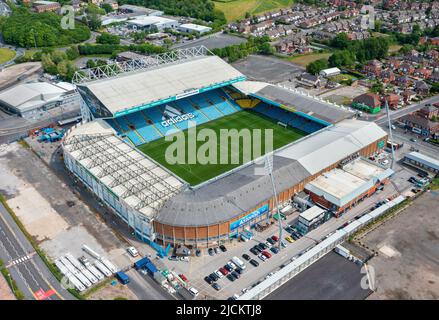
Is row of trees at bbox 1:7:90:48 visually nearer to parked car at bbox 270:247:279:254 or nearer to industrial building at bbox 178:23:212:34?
industrial building at bbox 178:23:212:34

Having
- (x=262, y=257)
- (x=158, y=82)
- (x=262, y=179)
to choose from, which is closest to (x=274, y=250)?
(x=262, y=257)

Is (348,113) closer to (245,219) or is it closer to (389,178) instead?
(389,178)

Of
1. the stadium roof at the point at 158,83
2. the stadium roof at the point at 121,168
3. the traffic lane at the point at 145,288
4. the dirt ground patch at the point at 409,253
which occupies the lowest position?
the traffic lane at the point at 145,288

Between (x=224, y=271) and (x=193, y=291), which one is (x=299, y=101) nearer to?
Result: (x=224, y=271)

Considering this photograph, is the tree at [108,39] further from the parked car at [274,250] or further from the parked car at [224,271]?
the parked car at [224,271]

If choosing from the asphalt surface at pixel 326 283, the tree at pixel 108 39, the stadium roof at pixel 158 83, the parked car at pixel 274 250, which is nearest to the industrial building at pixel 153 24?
the tree at pixel 108 39

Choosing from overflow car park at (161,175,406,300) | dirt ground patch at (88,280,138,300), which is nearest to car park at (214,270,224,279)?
overflow car park at (161,175,406,300)
